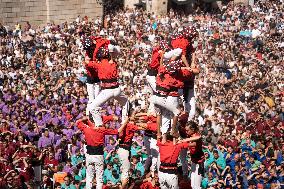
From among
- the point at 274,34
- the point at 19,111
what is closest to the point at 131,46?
the point at 274,34

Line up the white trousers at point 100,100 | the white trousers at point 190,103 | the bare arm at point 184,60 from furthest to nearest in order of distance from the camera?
the white trousers at point 190,103 < the bare arm at point 184,60 < the white trousers at point 100,100

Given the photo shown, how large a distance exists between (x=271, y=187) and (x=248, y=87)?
9051mm

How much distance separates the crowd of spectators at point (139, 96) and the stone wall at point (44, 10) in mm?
1035

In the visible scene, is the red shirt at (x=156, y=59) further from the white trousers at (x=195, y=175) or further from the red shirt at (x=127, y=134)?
the white trousers at (x=195, y=175)

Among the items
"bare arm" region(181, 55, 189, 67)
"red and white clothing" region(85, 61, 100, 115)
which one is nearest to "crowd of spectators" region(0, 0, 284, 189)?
"red and white clothing" region(85, 61, 100, 115)

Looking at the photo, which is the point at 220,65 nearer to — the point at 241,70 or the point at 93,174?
the point at 241,70

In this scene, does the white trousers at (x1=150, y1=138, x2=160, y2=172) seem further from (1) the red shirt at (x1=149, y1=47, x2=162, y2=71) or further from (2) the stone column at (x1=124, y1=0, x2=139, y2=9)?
(2) the stone column at (x1=124, y1=0, x2=139, y2=9)

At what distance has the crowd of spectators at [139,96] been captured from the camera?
14148mm

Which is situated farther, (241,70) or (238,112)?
(241,70)

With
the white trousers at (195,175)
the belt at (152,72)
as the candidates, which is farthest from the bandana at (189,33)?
the white trousers at (195,175)

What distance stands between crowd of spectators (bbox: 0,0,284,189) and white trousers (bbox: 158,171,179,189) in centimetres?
52

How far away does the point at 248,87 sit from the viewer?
22.6 metres

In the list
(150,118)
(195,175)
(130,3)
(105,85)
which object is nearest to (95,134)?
(105,85)

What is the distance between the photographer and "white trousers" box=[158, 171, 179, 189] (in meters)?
10.5
